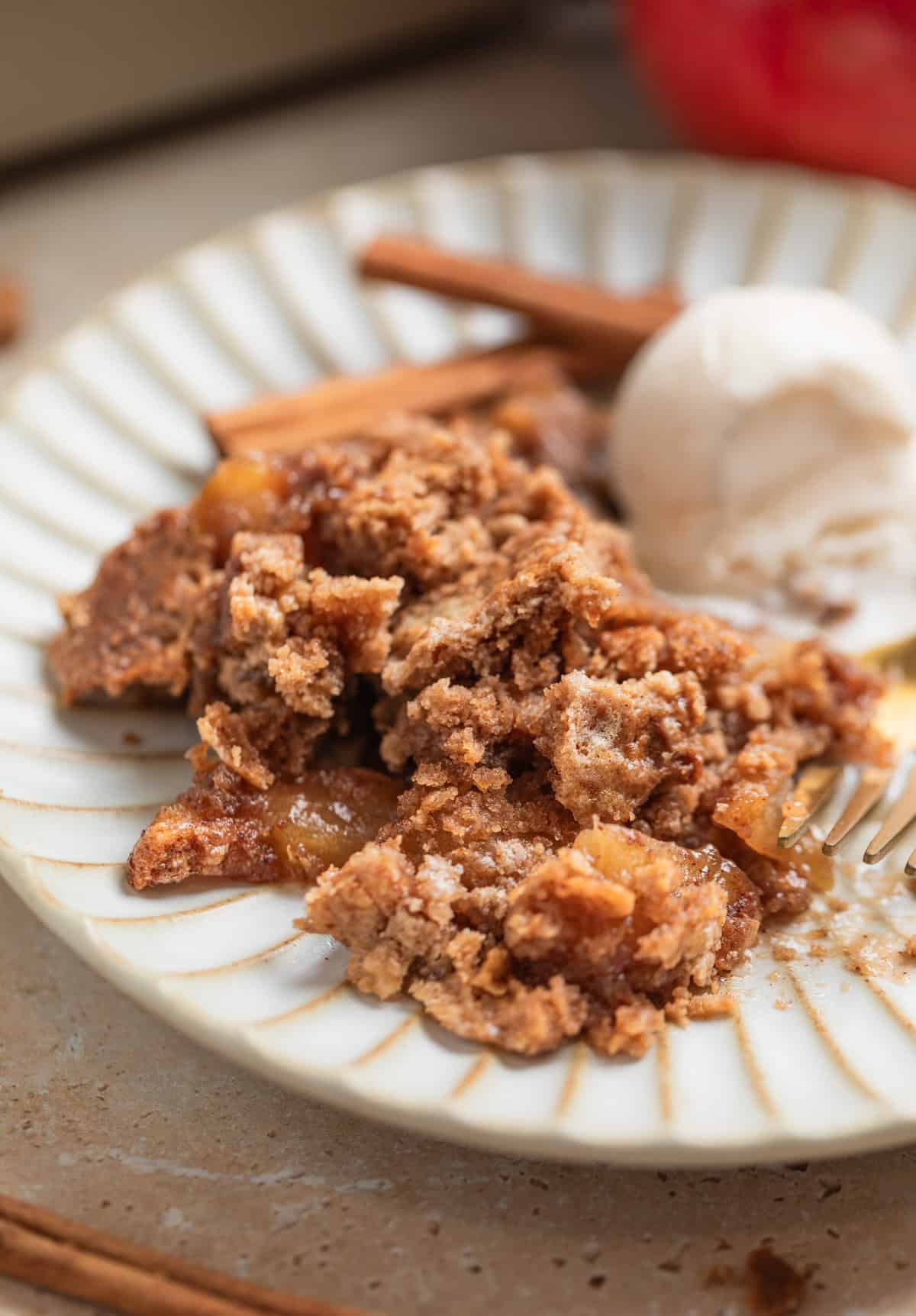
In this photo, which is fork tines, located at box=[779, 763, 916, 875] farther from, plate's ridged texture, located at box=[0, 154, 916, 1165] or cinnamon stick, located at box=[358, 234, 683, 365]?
cinnamon stick, located at box=[358, 234, 683, 365]

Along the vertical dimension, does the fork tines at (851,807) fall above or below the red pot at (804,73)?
below

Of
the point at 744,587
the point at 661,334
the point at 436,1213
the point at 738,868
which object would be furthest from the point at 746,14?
the point at 436,1213

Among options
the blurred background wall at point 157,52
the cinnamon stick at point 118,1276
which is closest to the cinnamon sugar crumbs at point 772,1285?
the cinnamon stick at point 118,1276

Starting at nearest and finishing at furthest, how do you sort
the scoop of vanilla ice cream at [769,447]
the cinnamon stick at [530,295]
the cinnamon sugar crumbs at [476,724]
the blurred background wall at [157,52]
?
the cinnamon sugar crumbs at [476,724], the scoop of vanilla ice cream at [769,447], the cinnamon stick at [530,295], the blurred background wall at [157,52]

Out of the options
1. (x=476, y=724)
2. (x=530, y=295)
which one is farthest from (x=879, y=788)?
(x=530, y=295)

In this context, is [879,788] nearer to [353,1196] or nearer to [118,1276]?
[353,1196]

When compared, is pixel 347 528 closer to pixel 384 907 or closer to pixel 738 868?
pixel 384 907

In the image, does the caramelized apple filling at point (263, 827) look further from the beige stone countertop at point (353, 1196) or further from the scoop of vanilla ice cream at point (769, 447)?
the scoop of vanilla ice cream at point (769, 447)
